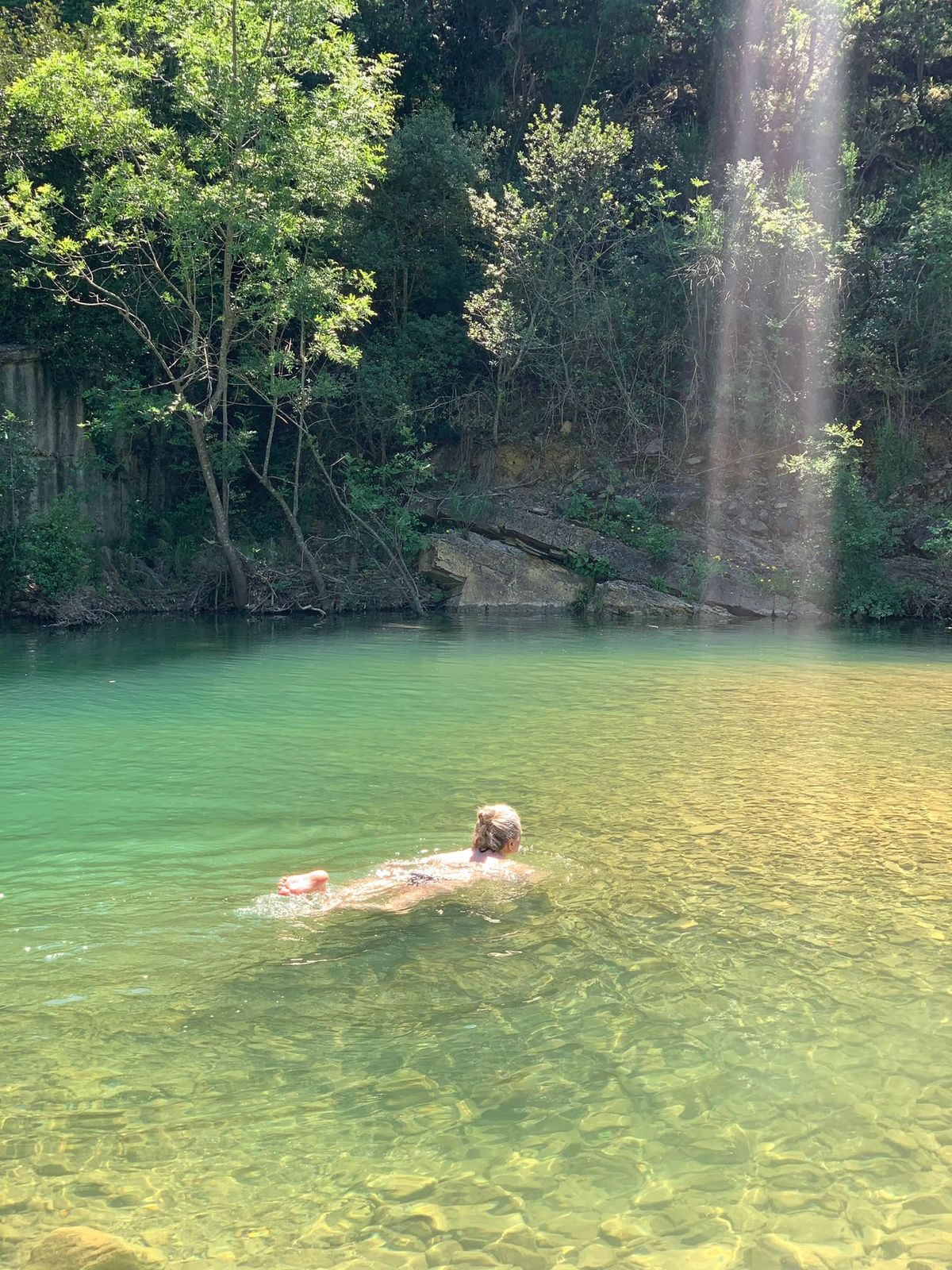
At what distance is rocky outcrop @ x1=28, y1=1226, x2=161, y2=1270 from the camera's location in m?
3.28

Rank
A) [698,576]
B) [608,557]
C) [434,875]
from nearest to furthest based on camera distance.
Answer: [434,875], [698,576], [608,557]

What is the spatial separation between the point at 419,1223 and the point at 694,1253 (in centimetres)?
85

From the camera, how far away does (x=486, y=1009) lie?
506cm

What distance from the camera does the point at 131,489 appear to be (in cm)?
2830

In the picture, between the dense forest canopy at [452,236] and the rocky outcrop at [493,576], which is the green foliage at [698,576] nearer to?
the rocky outcrop at [493,576]

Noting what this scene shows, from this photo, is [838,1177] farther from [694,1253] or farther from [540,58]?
[540,58]

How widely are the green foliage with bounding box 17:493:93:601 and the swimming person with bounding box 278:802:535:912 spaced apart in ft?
61.6

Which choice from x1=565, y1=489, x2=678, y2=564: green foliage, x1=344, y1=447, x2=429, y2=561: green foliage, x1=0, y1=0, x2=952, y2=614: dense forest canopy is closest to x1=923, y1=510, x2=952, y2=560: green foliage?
x1=0, y1=0, x2=952, y2=614: dense forest canopy

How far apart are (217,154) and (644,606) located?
13653 millimetres

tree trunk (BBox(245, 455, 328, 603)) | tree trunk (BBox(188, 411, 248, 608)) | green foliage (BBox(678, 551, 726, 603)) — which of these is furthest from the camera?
green foliage (BBox(678, 551, 726, 603))

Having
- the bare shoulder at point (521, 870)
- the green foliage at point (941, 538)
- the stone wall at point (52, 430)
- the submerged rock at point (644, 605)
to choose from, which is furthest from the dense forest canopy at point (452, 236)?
the bare shoulder at point (521, 870)

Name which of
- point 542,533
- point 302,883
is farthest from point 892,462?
point 302,883

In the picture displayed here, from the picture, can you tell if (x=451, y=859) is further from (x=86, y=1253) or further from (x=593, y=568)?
(x=593, y=568)

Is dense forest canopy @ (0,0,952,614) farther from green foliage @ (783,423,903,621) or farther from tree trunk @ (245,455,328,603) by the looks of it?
green foliage @ (783,423,903,621)
